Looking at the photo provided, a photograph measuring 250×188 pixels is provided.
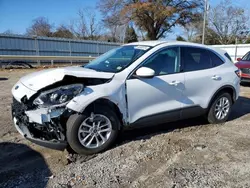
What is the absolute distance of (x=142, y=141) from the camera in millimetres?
4090

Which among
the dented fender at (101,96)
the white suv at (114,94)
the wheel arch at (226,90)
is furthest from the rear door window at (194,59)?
the dented fender at (101,96)

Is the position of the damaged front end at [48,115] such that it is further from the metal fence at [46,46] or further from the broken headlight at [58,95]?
the metal fence at [46,46]

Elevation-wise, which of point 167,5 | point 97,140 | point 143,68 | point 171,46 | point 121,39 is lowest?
point 97,140

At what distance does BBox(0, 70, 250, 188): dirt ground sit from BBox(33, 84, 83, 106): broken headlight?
84 cm

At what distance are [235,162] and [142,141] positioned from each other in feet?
4.73

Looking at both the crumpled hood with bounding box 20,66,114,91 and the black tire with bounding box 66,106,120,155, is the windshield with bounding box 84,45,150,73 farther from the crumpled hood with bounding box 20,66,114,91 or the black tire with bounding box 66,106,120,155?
the black tire with bounding box 66,106,120,155

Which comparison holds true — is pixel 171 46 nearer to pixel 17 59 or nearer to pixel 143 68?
pixel 143 68

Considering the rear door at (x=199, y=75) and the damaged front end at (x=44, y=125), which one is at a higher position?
the rear door at (x=199, y=75)

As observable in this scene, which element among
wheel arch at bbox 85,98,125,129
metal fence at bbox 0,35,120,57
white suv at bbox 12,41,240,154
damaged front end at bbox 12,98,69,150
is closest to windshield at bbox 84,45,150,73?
white suv at bbox 12,41,240,154

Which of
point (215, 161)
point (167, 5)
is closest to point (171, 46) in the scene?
point (215, 161)

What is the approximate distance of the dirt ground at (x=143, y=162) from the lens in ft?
9.68

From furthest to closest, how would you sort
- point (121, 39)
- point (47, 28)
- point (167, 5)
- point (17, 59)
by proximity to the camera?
point (47, 28)
point (121, 39)
point (167, 5)
point (17, 59)

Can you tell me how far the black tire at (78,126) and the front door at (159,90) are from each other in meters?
0.31

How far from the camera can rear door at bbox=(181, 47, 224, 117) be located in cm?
445
